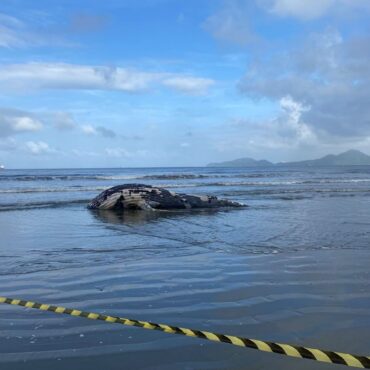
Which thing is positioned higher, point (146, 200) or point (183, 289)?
point (146, 200)

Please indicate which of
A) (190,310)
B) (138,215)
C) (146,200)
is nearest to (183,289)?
(190,310)

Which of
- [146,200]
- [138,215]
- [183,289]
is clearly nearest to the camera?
[183,289]

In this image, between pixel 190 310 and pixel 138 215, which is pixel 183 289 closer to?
pixel 190 310

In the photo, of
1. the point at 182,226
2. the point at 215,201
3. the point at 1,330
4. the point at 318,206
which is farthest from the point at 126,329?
the point at 318,206

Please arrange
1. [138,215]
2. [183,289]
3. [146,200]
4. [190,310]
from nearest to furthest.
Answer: [190,310] → [183,289] → [138,215] → [146,200]

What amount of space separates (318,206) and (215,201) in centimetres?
387

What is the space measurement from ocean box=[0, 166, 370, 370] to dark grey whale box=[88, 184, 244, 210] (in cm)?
415

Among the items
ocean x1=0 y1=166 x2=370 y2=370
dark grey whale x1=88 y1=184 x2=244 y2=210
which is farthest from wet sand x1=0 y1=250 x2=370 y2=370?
dark grey whale x1=88 y1=184 x2=244 y2=210

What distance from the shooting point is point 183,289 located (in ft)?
20.8

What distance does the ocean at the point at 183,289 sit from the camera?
4.29 m

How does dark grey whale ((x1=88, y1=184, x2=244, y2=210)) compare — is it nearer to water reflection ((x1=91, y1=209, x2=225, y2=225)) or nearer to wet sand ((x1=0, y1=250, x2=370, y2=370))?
water reflection ((x1=91, y1=209, x2=225, y2=225))

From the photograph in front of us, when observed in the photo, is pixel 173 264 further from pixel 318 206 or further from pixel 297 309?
pixel 318 206

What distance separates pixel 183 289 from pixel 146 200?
11.0 meters

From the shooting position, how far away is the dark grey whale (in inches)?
678
